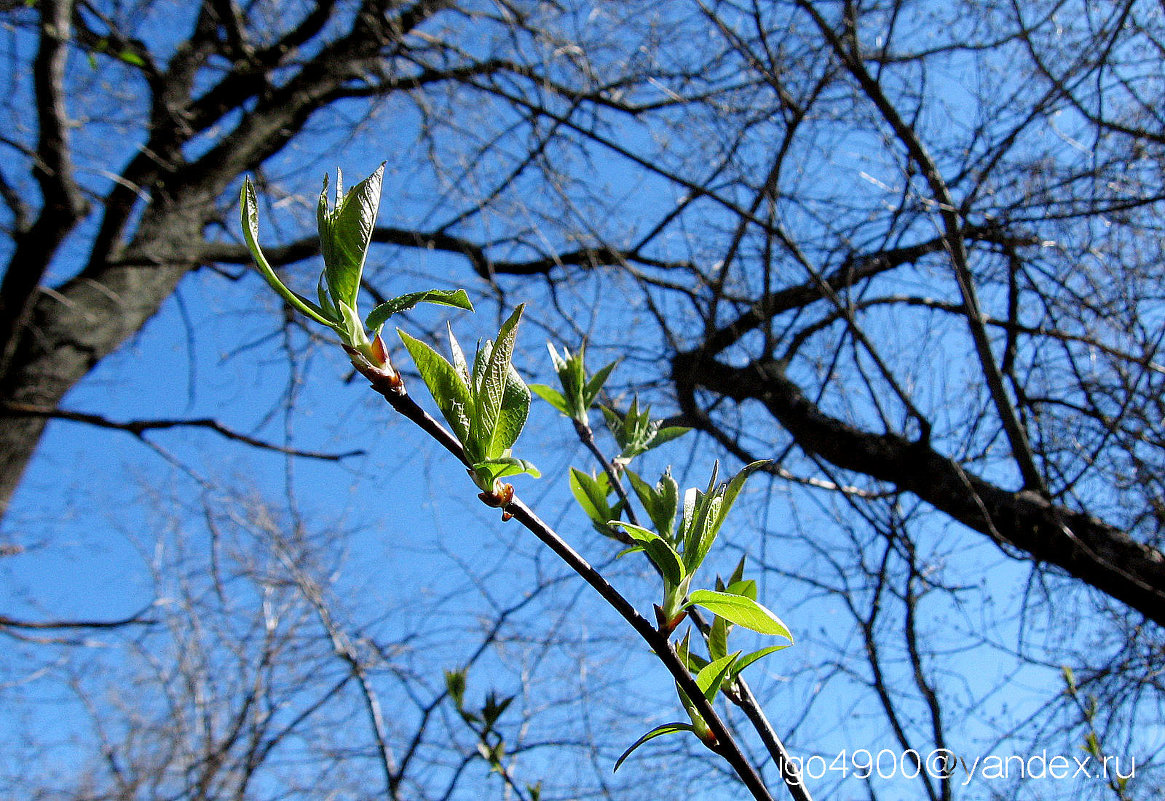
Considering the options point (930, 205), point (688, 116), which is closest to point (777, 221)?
point (930, 205)

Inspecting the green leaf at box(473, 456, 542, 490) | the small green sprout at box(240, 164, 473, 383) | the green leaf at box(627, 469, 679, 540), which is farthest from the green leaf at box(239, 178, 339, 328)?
A: the green leaf at box(627, 469, 679, 540)

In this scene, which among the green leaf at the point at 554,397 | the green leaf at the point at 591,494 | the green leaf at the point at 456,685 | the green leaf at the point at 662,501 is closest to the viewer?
the green leaf at the point at 662,501

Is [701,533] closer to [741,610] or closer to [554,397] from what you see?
[741,610]

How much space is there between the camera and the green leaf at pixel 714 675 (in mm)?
447

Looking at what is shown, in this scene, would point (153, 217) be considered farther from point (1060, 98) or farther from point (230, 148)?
point (1060, 98)

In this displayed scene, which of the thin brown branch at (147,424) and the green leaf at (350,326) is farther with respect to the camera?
the thin brown branch at (147,424)

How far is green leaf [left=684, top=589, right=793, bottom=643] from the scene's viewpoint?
0.42m

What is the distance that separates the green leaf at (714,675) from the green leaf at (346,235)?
0.31m

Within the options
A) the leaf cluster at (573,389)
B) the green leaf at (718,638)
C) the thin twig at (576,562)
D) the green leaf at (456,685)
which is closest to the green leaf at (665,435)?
the leaf cluster at (573,389)

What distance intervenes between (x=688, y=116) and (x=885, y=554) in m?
1.46

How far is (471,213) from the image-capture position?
274 centimetres

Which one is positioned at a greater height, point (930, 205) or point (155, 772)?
point (930, 205)

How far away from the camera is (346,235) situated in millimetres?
369

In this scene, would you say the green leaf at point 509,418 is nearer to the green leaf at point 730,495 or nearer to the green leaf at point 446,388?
the green leaf at point 446,388
